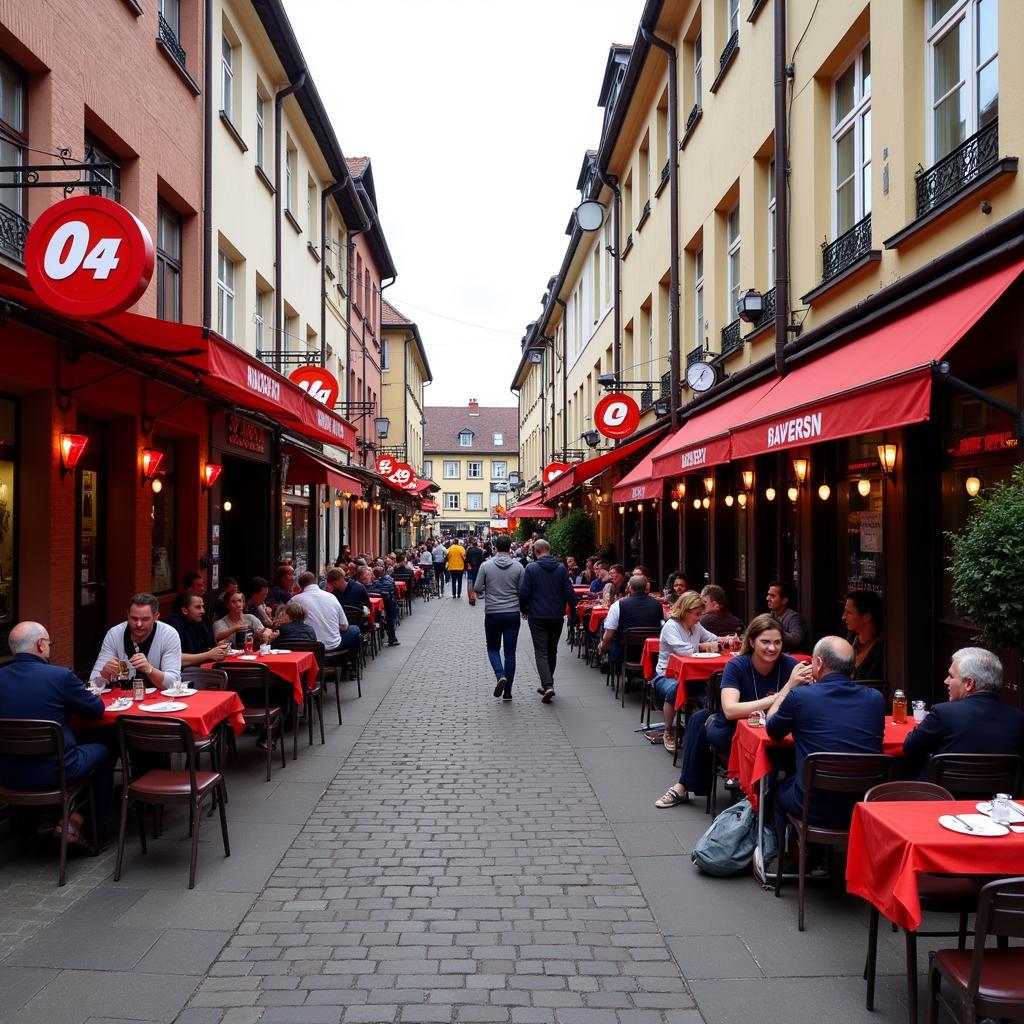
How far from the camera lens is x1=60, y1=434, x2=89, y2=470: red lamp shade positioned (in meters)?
8.32

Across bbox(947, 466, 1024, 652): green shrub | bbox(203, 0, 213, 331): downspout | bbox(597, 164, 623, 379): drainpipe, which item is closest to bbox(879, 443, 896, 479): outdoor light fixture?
bbox(947, 466, 1024, 652): green shrub

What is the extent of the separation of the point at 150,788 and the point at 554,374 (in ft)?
110

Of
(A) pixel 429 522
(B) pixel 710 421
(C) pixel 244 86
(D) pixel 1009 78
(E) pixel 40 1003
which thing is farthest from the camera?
(A) pixel 429 522

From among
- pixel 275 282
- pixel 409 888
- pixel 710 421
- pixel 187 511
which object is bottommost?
pixel 409 888

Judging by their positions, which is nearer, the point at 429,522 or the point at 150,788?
the point at 150,788

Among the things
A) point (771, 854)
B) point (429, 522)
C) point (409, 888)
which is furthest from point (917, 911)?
point (429, 522)

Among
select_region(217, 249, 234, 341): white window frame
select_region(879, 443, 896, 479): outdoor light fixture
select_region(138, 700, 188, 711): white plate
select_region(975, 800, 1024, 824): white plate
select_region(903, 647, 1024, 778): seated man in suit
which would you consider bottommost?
select_region(975, 800, 1024, 824): white plate

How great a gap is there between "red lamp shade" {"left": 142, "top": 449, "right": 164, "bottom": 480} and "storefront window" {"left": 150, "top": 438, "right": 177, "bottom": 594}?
0.73 meters

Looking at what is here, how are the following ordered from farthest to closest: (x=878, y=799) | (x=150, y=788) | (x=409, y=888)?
(x=150, y=788) < (x=409, y=888) < (x=878, y=799)

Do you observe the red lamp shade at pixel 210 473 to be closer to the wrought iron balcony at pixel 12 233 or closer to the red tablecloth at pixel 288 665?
the red tablecloth at pixel 288 665

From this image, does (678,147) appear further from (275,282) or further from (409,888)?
(409,888)

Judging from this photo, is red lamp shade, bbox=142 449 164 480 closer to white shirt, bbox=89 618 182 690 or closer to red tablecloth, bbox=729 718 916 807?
white shirt, bbox=89 618 182 690

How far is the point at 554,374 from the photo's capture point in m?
38.1

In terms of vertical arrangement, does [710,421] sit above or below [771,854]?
above
